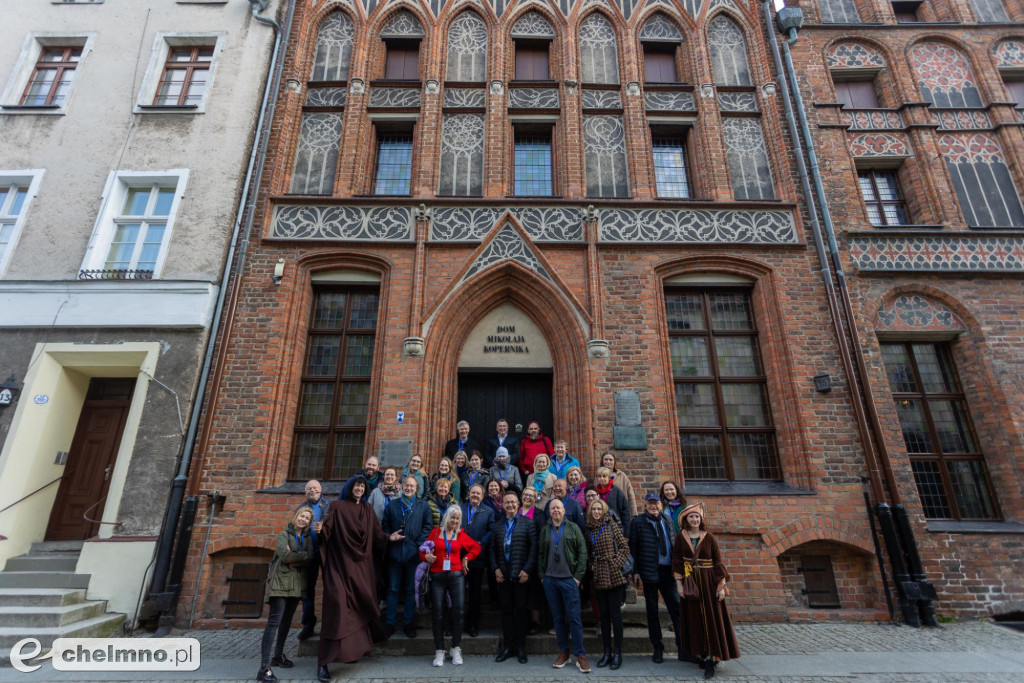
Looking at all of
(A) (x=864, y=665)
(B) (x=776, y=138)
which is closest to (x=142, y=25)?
(B) (x=776, y=138)

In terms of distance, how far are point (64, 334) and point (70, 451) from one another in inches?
78.1

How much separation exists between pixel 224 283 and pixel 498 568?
663cm

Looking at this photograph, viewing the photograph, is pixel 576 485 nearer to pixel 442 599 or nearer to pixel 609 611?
pixel 609 611

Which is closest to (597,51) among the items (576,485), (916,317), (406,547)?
(916,317)

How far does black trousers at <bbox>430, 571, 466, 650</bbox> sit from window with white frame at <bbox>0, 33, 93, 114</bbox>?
11494mm

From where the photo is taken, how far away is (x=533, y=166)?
32.1 ft

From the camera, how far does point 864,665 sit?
4984 mm

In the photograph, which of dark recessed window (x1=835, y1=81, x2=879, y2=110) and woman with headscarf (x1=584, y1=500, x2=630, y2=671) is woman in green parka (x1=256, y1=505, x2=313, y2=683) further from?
dark recessed window (x1=835, y1=81, x2=879, y2=110)

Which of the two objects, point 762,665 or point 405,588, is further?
point 405,588

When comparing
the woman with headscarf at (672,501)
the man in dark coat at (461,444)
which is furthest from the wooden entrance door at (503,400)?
the woman with headscarf at (672,501)

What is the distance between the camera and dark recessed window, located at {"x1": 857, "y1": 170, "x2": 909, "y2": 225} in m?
9.44

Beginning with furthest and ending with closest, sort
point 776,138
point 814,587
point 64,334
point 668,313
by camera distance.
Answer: point 776,138
point 668,313
point 64,334
point 814,587

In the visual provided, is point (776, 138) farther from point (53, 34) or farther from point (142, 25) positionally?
point (53, 34)
